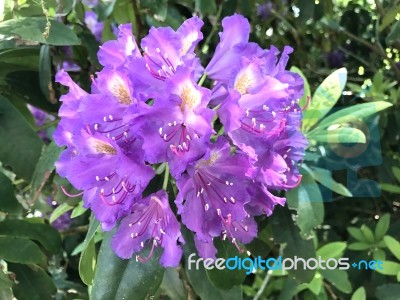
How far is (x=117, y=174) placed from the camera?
0.74 meters

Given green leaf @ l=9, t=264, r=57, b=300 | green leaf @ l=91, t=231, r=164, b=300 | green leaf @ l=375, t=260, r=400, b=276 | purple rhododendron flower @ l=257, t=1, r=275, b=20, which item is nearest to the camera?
green leaf @ l=91, t=231, r=164, b=300

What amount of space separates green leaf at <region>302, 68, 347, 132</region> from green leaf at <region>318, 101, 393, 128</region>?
2 cm

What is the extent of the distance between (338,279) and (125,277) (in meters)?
0.60

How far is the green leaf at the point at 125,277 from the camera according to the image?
0.86m

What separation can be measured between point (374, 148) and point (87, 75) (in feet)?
2.50

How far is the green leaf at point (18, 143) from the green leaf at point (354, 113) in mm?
621

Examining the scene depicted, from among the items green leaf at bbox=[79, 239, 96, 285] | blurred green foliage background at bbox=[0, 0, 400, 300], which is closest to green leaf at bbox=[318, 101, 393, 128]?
blurred green foliage background at bbox=[0, 0, 400, 300]

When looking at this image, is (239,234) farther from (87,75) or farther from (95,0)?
(95,0)

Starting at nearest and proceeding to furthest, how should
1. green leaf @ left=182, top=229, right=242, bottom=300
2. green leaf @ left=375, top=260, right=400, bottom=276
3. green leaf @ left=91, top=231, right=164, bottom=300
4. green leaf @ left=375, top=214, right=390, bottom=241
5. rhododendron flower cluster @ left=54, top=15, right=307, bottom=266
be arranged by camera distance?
rhododendron flower cluster @ left=54, top=15, right=307, bottom=266, green leaf @ left=91, top=231, right=164, bottom=300, green leaf @ left=182, top=229, right=242, bottom=300, green leaf @ left=375, top=260, right=400, bottom=276, green leaf @ left=375, top=214, right=390, bottom=241

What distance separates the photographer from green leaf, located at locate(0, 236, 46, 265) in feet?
3.34

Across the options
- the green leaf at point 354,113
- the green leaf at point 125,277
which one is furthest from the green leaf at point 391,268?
the green leaf at point 125,277

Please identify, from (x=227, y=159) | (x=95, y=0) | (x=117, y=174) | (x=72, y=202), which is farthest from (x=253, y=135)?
(x=95, y=0)

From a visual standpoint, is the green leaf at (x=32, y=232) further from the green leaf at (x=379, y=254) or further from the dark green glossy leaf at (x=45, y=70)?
the green leaf at (x=379, y=254)

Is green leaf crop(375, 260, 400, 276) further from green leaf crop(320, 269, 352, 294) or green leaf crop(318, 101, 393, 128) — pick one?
green leaf crop(318, 101, 393, 128)
